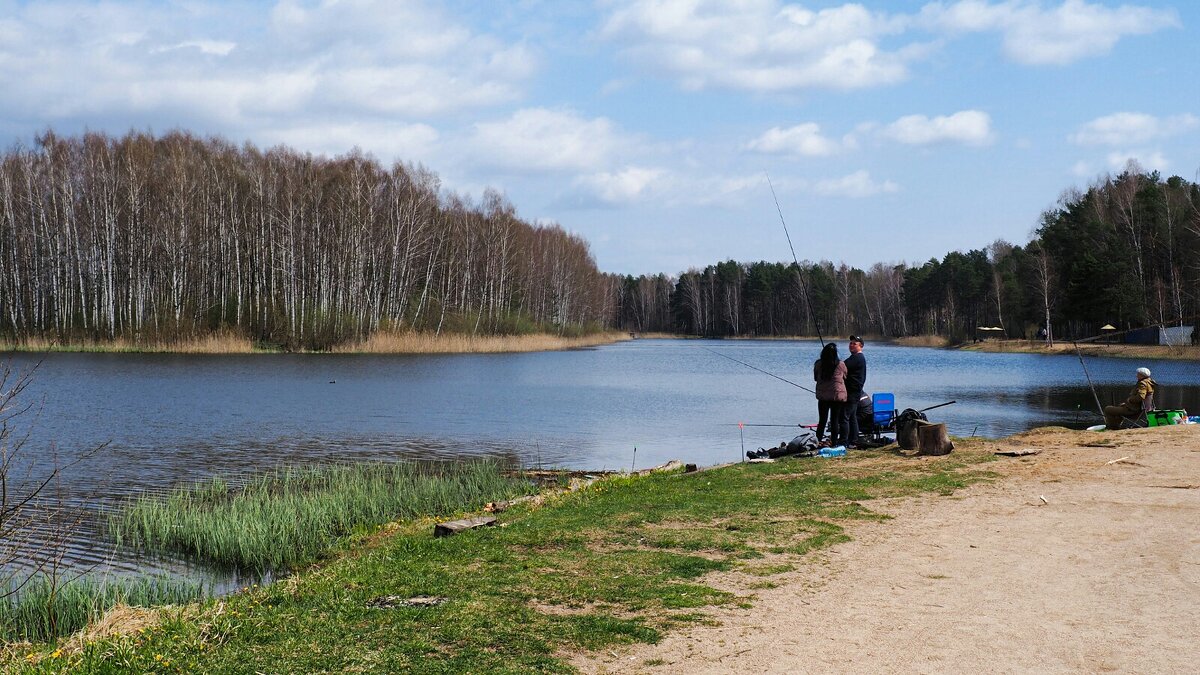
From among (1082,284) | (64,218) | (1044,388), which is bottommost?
(1044,388)

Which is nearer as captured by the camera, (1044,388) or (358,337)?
(1044,388)

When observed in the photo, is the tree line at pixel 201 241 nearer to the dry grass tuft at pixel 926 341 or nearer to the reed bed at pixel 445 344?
the reed bed at pixel 445 344

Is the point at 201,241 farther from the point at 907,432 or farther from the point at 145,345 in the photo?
the point at 907,432

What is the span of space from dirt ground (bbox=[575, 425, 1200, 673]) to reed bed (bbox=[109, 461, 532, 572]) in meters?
6.35

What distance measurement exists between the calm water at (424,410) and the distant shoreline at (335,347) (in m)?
3.67

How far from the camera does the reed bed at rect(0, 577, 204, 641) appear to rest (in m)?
8.02

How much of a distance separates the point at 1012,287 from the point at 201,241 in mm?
72808

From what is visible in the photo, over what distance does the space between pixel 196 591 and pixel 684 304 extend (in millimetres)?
146201

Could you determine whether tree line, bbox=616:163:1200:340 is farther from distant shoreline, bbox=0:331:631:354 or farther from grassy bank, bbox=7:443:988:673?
distant shoreline, bbox=0:331:631:354

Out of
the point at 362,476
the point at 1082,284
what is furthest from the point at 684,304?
the point at 362,476

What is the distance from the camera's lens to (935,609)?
6.78m

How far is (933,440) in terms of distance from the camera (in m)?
14.8

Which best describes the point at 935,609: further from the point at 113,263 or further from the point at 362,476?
the point at 113,263

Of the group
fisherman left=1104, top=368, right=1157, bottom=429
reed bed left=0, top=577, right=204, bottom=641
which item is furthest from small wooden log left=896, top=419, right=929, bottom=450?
reed bed left=0, top=577, right=204, bottom=641
